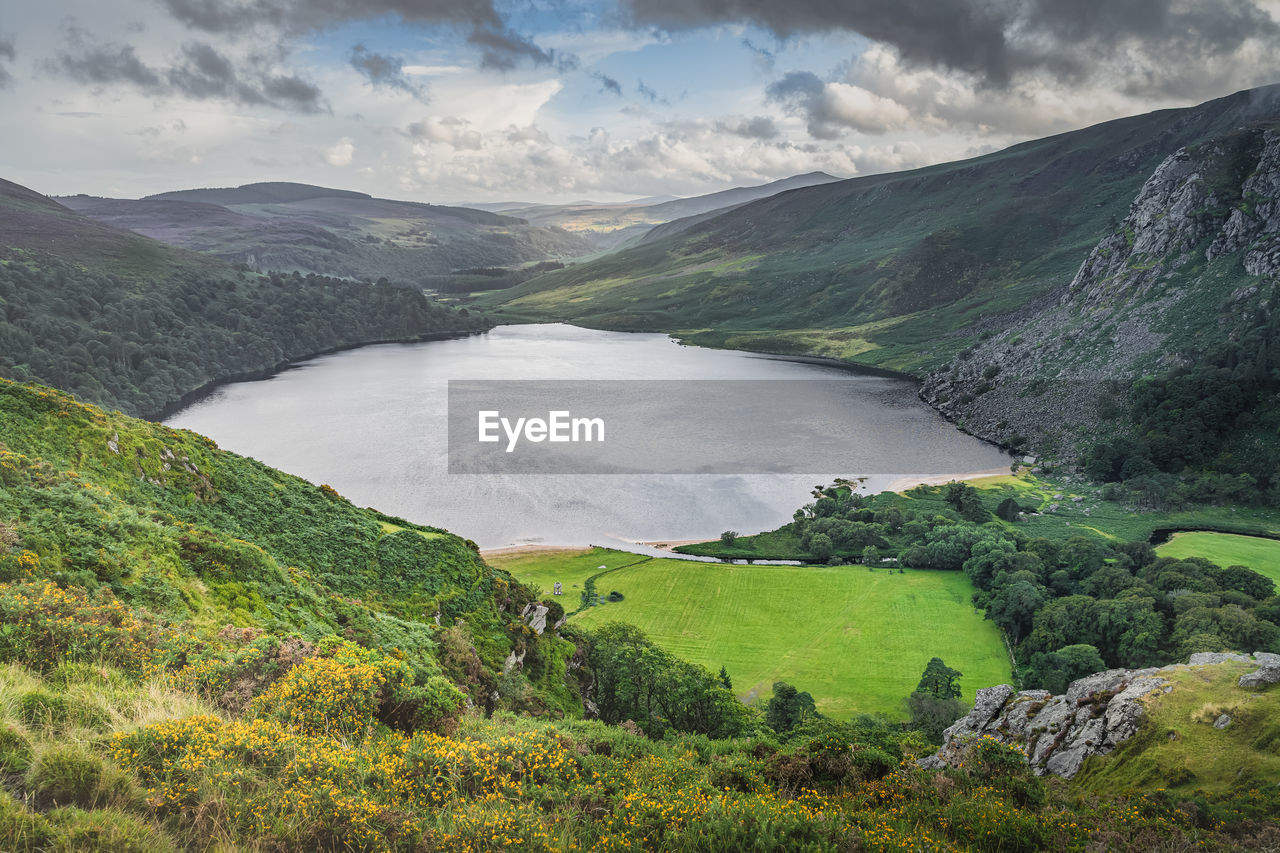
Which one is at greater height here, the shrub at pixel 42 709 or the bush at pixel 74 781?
the shrub at pixel 42 709

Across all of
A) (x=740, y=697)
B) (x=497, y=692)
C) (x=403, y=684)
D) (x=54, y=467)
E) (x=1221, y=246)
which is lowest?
(x=740, y=697)

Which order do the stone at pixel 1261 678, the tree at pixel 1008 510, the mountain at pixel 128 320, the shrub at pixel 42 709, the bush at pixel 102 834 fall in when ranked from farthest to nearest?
the mountain at pixel 128 320 < the tree at pixel 1008 510 < the stone at pixel 1261 678 < the shrub at pixel 42 709 < the bush at pixel 102 834

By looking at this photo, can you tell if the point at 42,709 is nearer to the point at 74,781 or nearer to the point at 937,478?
the point at 74,781

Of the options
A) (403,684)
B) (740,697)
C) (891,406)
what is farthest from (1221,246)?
(403,684)

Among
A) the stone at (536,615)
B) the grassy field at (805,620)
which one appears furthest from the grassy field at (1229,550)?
the stone at (536,615)

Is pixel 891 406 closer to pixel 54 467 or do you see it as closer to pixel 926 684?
pixel 926 684

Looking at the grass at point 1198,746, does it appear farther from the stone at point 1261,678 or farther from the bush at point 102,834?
the bush at point 102,834

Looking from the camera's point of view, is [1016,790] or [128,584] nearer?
[1016,790]
